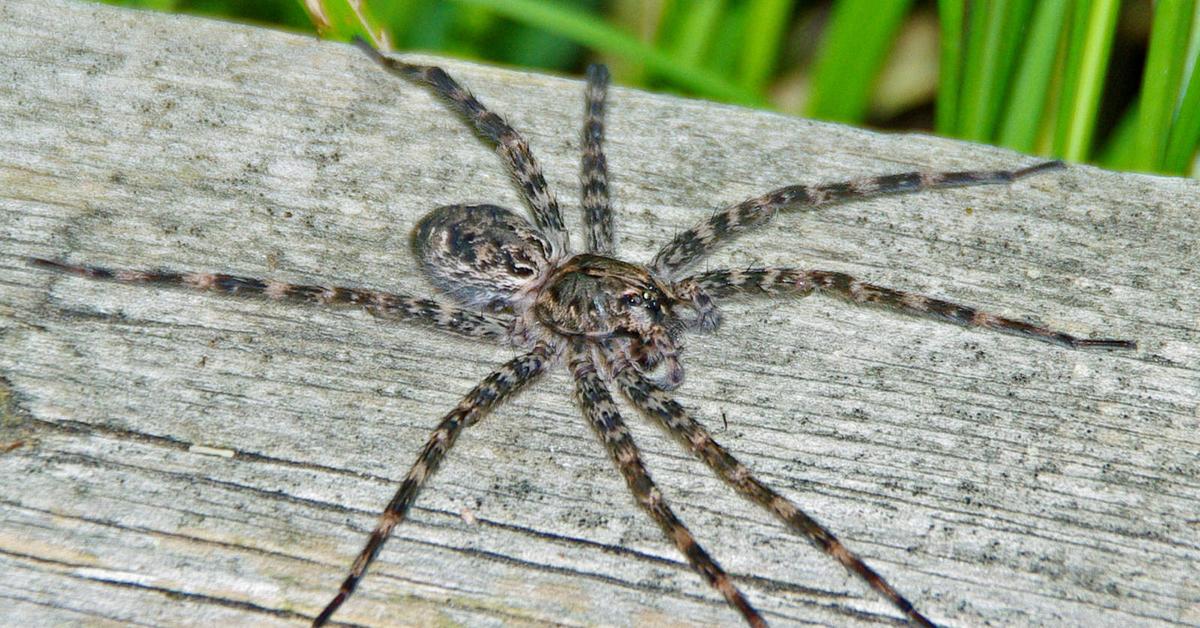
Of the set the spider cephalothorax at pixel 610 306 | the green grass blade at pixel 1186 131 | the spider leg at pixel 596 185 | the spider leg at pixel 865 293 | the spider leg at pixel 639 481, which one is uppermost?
the green grass blade at pixel 1186 131

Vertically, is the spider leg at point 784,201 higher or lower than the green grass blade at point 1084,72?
lower

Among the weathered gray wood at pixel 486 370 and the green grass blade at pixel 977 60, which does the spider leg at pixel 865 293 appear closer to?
the weathered gray wood at pixel 486 370

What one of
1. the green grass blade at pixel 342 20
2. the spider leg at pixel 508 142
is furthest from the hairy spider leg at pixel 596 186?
the green grass blade at pixel 342 20

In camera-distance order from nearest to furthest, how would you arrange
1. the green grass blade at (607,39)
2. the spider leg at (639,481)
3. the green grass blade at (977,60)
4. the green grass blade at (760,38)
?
1. the spider leg at (639,481)
2. the green grass blade at (977,60)
3. the green grass blade at (607,39)
4. the green grass blade at (760,38)

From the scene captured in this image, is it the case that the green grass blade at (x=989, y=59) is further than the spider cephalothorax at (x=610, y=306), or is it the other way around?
the green grass blade at (x=989, y=59)

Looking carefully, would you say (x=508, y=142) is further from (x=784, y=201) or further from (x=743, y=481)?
(x=743, y=481)

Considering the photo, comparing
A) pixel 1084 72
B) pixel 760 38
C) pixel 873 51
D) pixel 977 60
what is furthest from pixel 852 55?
pixel 1084 72

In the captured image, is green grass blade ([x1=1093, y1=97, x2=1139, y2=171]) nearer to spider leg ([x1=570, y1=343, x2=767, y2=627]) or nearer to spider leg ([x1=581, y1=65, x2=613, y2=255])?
spider leg ([x1=581, y1=65, x2=613, y2=255])
